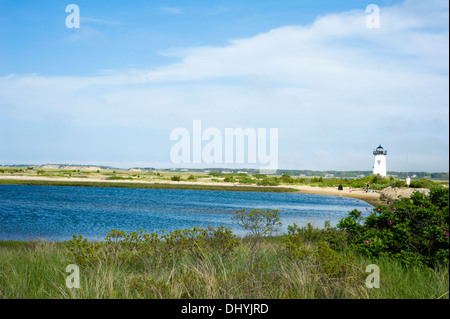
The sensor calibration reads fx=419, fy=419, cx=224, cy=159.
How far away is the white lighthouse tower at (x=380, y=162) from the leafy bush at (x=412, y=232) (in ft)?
245

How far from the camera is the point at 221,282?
6.20 meters

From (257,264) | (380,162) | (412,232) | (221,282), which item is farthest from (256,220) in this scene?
(380,162)

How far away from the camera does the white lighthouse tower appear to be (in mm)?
79812

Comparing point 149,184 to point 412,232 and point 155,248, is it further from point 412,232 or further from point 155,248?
point 412,232

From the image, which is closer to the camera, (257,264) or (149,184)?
(257,264)

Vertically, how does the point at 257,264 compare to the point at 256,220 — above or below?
below

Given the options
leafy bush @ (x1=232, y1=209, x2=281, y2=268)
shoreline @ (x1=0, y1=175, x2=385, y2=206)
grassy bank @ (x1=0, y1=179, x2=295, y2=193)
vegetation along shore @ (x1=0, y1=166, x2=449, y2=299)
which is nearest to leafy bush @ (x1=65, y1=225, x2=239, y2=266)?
vegetation along shore @ (x1=0, y1=166, x2=449, y2=299)

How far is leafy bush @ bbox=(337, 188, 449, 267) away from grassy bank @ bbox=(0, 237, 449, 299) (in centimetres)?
45

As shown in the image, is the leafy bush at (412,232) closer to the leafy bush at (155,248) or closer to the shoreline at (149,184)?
the leafy bush at (155,248)

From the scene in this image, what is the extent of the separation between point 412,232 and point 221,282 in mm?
4552

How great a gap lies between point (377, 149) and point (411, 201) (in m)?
74.8

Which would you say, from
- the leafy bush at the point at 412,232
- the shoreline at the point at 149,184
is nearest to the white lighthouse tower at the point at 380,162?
the shoreline at the point at 149,184
